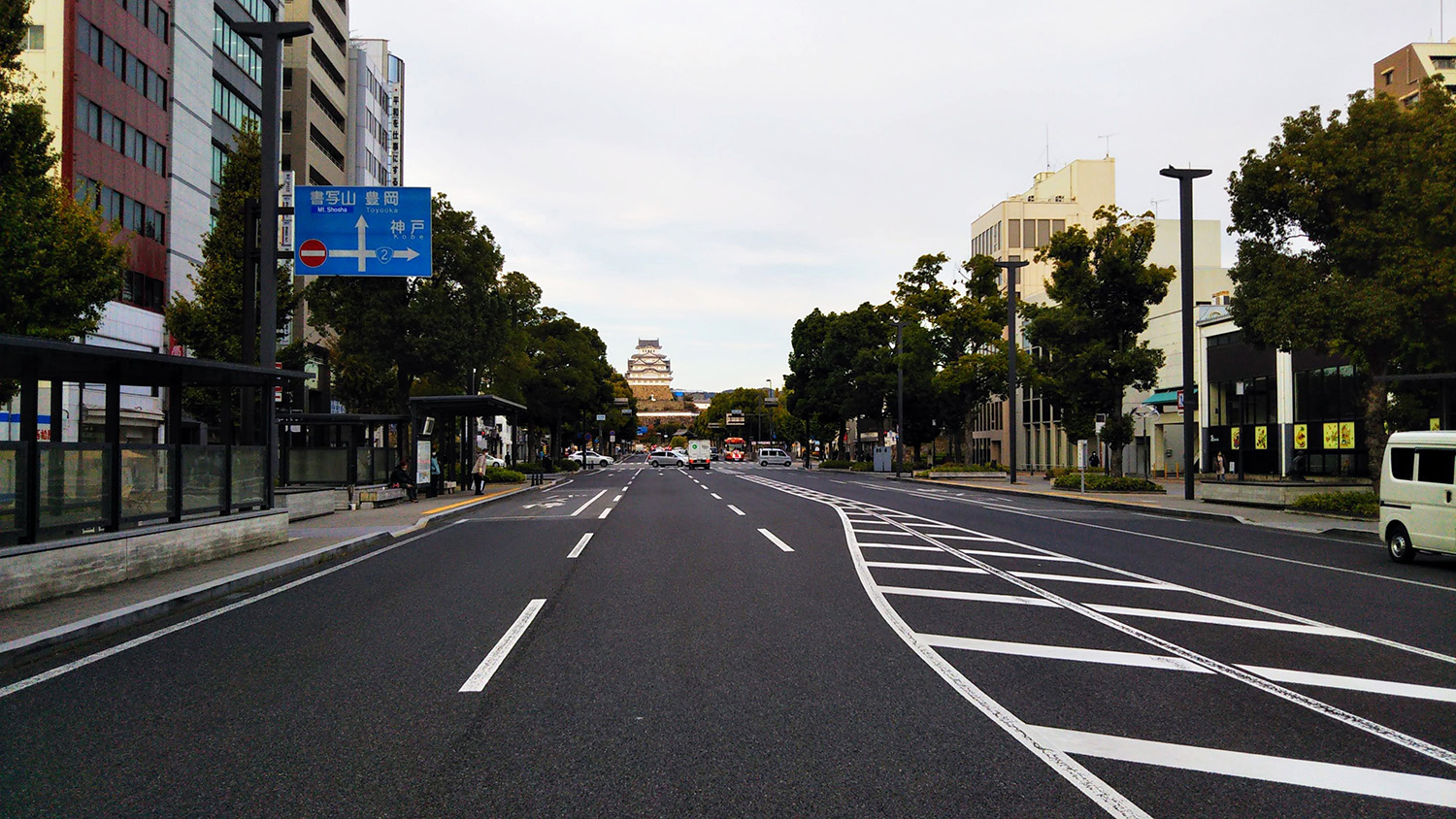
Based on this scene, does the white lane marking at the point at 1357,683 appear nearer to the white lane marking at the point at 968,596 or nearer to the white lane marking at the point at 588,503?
the white lane marking at the point at 968,596

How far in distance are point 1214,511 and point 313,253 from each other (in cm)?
2055

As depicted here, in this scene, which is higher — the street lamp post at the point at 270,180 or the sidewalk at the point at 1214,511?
A: the street lamp post at the point at 270,180

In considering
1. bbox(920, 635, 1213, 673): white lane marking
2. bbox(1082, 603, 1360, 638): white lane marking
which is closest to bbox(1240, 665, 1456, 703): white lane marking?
bbox(920, 635, 1213, 673): white lane marking

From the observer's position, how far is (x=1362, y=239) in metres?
18.3

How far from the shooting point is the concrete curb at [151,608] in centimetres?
655

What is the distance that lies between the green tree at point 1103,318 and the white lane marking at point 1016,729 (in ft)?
80.4

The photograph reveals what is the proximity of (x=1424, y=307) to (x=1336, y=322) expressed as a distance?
4.97 feet

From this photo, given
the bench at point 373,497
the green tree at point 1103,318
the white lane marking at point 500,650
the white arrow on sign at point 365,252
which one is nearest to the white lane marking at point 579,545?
the white lane marking at point 500,650

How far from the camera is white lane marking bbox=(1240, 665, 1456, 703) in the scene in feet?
18.2

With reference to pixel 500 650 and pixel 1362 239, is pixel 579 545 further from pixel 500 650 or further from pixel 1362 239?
pixel 1362 239

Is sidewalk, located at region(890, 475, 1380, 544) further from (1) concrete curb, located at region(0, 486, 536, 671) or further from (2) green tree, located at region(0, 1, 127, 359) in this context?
(2) green tree, located at region(0, 1, 127, 359)

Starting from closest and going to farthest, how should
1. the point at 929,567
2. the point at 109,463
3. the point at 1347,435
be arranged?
1. the point at 109,463
2. the point at 929,567
3. the point at 1347,435

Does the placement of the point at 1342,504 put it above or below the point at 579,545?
above

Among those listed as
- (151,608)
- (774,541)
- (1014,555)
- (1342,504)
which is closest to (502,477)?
(774,541)
